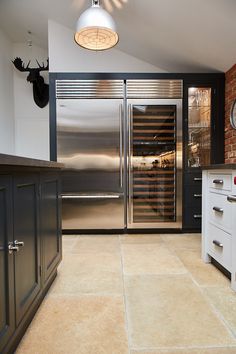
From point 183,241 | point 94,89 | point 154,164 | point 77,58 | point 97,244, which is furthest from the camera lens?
point 77,58

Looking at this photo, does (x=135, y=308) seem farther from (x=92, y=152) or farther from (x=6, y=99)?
(x=6, y=99)

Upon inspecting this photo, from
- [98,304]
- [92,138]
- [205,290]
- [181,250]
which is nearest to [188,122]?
[92,138]

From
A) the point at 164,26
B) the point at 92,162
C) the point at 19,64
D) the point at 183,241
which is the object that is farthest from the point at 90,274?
the point at 19,64

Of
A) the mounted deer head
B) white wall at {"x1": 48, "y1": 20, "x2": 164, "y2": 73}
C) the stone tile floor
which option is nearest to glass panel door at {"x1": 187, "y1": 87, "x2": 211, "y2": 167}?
white wall at {"x1": 48, "y1": 20, "x2": 164, "y2": 73}

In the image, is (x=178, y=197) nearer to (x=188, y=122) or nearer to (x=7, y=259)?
(x=188, y=122)

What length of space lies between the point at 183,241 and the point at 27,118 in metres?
3.33

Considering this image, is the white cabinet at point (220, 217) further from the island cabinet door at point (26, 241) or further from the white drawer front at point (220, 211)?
the island cabinet door at point (26, 241)

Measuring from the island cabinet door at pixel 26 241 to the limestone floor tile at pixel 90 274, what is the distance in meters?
0.44

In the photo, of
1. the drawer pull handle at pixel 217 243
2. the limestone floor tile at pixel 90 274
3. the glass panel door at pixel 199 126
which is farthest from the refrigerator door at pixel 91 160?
the drawer pull handle at pixel 217 243

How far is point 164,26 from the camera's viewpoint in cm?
285

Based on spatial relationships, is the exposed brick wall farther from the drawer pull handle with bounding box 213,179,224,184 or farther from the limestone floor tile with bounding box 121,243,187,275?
the limestone floor tile with bounding box 121,243,187,275

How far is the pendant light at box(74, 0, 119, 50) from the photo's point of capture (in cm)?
244

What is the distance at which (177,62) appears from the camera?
11.6 feet

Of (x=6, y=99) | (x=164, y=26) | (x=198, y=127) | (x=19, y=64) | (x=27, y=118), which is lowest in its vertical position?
(x=198, y=127)
